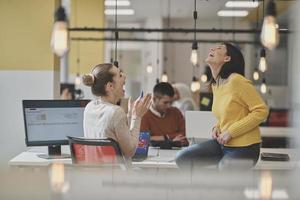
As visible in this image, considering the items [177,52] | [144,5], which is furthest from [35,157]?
[177,52]

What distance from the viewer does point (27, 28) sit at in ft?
14.2

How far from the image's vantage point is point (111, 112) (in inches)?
103

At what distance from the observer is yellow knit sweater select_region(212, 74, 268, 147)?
2470 millimetres

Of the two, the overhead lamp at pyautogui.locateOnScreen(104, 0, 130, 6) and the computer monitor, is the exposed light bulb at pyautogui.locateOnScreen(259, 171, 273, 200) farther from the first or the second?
the overhead lamp at pyautogui.locateOnScreen(104, 0, 130, 6)

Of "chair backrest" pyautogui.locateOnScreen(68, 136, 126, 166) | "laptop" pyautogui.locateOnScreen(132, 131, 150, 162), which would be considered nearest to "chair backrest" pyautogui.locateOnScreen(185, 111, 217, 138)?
"laptop" pyautogui.locateOnScreen(132, 131, 150, 162)

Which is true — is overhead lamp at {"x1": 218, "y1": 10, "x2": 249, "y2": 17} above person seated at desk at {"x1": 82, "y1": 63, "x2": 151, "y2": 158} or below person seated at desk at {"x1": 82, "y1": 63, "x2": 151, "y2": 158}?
above

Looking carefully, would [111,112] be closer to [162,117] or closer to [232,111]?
[232,111]

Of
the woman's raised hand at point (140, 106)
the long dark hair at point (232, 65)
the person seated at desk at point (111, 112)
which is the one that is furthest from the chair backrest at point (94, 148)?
the long dark hair at point (232, 65)

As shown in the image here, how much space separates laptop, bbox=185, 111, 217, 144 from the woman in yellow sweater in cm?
90

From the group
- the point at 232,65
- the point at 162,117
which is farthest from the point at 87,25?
the point at 232,65

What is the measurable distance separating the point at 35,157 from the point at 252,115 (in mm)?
1522

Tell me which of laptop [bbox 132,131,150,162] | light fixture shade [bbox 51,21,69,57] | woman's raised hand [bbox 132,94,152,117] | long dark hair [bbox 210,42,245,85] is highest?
light fixture shade [bbox 51,21,69,57]

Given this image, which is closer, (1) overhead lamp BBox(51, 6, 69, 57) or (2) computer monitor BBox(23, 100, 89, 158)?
(1) overhead lamp BBox(51, 6, 69, 57)

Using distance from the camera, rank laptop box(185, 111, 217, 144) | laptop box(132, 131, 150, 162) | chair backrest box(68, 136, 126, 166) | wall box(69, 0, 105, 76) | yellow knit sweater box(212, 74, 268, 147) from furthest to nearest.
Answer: wall box(69, 0, 105, 76) → laptop box(185, 111, 217, 144) → laptop box(132, 131, 150, 162) → yellow knit sweater box(212, 74, 268, 147) → chair backrest box(68, 136, 126, 166)
